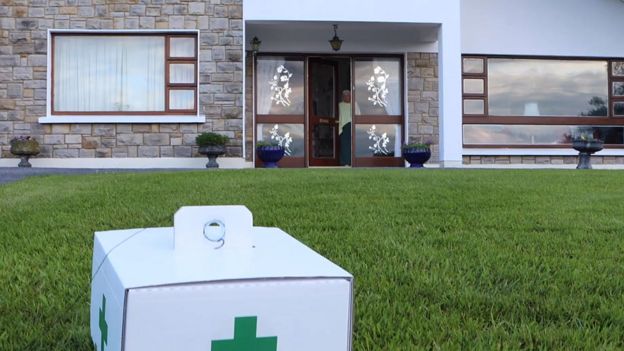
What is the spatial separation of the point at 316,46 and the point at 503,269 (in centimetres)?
871

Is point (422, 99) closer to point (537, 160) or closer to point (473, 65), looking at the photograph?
point (473, 65)

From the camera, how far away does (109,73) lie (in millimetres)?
9547

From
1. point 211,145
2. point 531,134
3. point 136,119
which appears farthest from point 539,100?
point 136,119

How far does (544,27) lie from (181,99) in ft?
23.1

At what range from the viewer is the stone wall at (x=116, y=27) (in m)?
8.92

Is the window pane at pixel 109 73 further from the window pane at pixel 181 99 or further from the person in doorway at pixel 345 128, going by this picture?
the person in doorway at pixel 345 128

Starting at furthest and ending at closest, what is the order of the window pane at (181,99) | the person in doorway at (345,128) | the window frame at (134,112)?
the person in doorway at (345,128) → the window pane at (181,99) → the window frame at (134,112)

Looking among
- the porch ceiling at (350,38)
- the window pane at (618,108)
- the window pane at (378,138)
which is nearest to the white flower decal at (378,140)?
the window pane at (378,138)

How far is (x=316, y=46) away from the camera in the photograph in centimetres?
1034

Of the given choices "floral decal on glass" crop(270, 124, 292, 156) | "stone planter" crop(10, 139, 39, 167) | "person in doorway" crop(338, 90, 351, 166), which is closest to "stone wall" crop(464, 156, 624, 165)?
"person in doorway" crop(338, 90, 351, 166)

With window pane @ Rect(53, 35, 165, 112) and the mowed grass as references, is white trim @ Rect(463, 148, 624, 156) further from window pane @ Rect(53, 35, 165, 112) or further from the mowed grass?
the mowed grass

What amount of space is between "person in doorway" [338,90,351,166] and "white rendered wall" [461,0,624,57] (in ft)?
8.18

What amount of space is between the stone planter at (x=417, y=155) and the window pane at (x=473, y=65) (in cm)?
260

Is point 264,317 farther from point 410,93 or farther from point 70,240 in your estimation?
point 410,93
